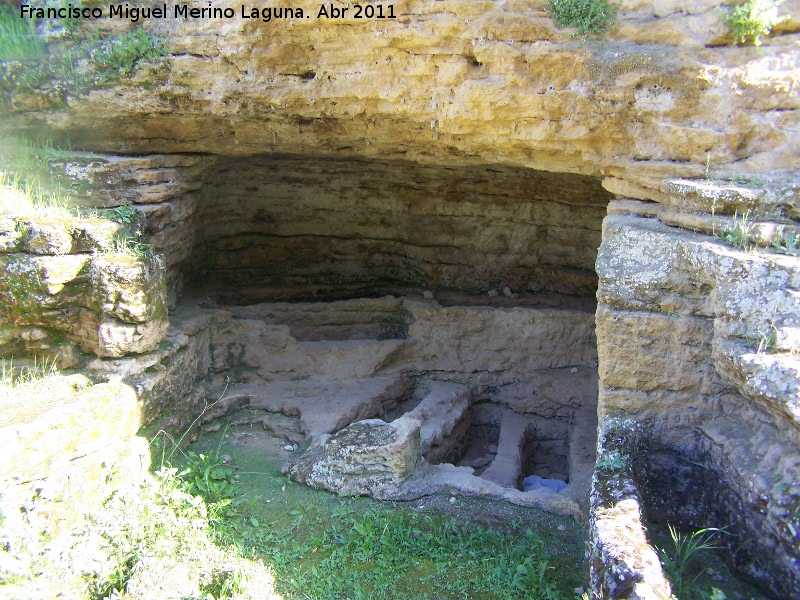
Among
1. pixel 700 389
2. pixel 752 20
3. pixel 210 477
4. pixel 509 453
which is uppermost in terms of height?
pixel 752 20

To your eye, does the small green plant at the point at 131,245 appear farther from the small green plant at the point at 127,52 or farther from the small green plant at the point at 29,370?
the small green plant at the point at 127,52

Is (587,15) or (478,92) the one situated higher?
(587,15)

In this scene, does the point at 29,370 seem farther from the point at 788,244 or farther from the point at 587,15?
the point at 788,244

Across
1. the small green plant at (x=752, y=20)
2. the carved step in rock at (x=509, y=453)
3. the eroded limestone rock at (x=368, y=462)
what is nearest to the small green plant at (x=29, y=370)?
the eroded limestone rock at (x=368, y=462)

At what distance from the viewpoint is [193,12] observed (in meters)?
4.89

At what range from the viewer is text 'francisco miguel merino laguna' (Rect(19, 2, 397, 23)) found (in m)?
4.61

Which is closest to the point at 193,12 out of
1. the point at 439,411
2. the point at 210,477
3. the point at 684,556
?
the point at 210,477

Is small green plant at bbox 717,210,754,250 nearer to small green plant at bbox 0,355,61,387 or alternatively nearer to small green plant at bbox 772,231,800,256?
small green plant at bbox 772,231,800,256

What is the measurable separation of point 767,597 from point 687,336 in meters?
1.50

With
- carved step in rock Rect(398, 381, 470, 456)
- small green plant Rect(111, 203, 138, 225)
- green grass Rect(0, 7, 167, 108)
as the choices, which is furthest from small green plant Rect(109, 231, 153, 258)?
carved step in rock Rect(398, 381, 470, 456)

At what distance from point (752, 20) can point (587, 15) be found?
101 centimetres

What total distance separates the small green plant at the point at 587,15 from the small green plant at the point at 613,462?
2.81 meters

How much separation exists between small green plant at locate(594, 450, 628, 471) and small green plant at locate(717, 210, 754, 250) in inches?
56.3

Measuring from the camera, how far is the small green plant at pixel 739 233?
3.71 meters
